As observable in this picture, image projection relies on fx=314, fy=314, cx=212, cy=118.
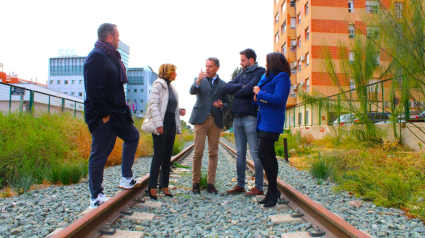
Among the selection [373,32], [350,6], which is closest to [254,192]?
[373,32]

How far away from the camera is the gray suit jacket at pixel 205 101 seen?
462cm

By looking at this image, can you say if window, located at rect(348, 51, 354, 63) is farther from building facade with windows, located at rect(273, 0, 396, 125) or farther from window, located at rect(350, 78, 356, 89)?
building facade with windows, located at rect(273, 0, 396, 125)

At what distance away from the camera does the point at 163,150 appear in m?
4.29

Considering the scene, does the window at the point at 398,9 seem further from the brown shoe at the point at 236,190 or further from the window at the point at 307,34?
the window at the point at 307,34

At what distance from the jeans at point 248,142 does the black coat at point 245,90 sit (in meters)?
0.11

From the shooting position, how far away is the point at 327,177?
548 cm

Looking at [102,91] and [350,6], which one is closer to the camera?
[102,91]

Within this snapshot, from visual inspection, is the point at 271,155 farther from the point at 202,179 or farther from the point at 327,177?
the point at 327,177

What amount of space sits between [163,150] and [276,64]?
6.15ft

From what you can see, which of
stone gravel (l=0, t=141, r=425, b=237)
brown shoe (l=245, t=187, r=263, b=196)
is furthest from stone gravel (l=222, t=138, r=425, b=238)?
brown shoe (l=245, t=187, r=263, b=196)

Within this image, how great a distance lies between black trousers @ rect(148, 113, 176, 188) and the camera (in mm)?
4203

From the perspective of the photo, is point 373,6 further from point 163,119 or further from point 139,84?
point 139,84

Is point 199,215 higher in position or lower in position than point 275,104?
lower

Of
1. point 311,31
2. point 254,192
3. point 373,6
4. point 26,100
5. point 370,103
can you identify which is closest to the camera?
point 254,192
